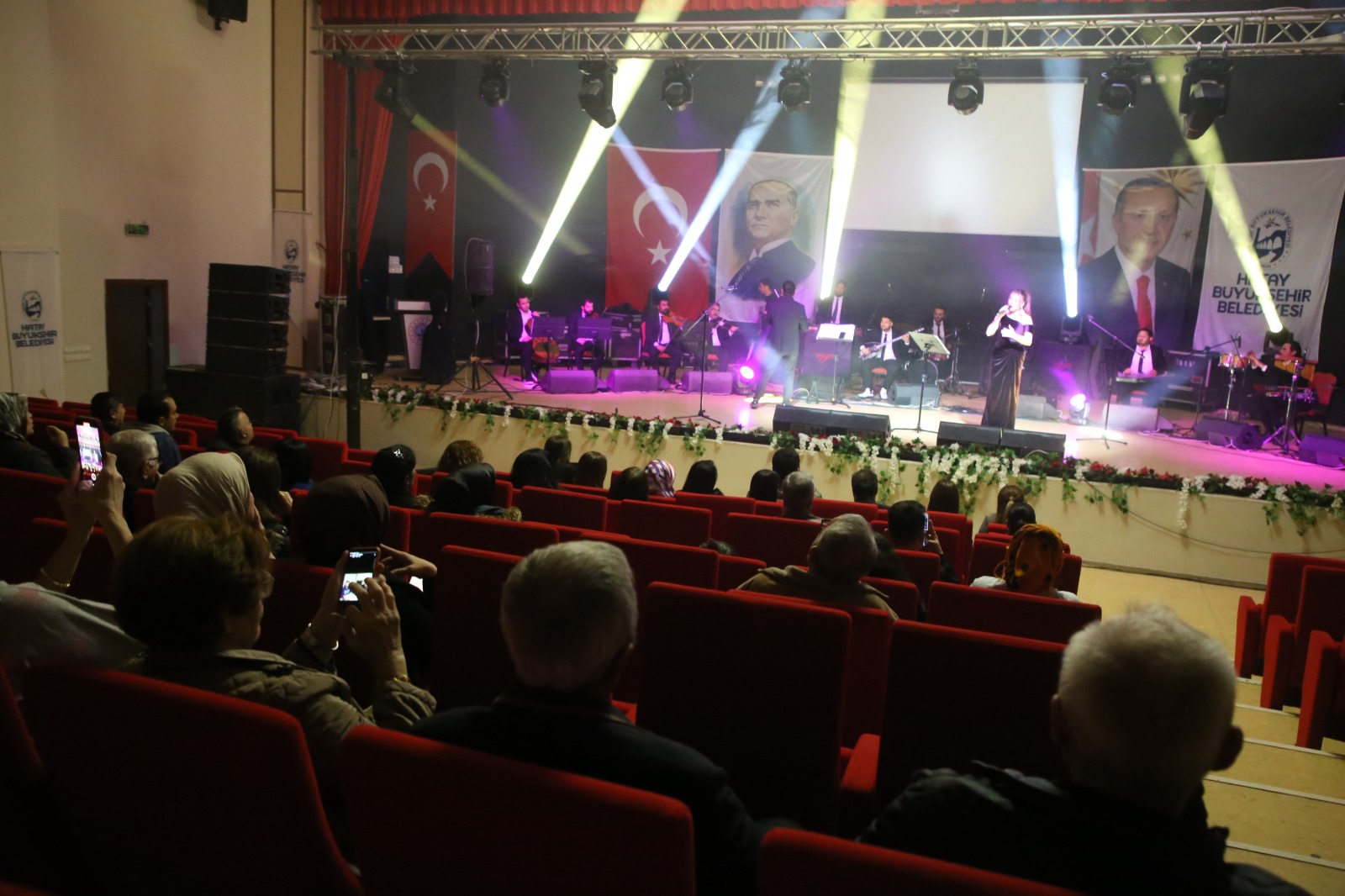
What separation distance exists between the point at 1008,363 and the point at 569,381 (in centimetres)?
475

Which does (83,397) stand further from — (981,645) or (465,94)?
(981,645)

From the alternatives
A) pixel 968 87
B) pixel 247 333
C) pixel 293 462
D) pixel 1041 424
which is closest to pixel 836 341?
pixel 1041 424

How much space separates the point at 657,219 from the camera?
12750 mm

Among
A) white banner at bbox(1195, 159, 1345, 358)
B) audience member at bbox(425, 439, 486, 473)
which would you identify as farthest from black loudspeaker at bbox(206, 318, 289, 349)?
white banner at bbox(1195, 159, 1345, 358)

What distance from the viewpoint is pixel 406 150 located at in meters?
13.4

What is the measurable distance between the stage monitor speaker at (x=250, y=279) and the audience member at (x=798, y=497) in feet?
22.6

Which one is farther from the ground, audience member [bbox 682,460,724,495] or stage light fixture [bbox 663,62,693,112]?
stage light fixture [bbox 663,62,693,112]

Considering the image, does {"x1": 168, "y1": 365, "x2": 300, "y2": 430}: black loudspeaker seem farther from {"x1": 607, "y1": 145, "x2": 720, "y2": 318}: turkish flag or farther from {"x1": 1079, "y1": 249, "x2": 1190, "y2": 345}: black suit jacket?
{"x1": 1079, "y1": 249, "x2": 1190, "y2": 345}: black suit jacket

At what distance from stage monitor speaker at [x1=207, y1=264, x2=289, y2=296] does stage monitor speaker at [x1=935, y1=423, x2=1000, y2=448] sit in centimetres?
646

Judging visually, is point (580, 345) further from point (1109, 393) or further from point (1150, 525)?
point (1150, 525)

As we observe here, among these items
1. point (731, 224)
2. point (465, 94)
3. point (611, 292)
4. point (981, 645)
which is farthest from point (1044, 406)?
point (981, 645)

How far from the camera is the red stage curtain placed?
496 inches

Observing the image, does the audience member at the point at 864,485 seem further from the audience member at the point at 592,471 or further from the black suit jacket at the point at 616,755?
the black suit jacket at the point at 616,755

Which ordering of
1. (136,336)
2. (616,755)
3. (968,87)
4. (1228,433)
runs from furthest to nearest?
(136,336), (1228,433), (968,87), (616,755)
